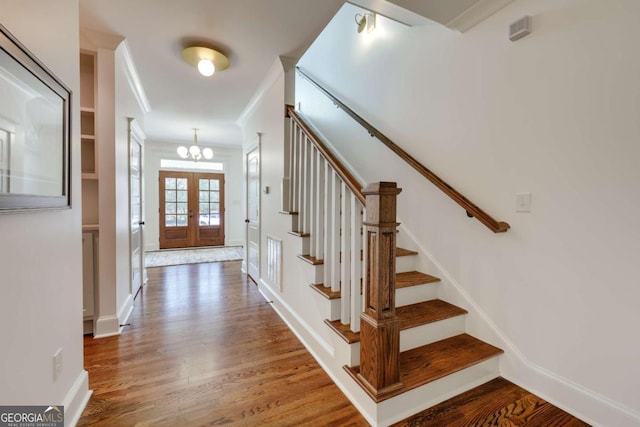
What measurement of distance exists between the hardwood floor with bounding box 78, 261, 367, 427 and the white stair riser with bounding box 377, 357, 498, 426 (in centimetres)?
16

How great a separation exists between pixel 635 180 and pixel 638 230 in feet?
0.78

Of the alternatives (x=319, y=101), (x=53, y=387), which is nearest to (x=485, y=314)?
(x=53, y=387)

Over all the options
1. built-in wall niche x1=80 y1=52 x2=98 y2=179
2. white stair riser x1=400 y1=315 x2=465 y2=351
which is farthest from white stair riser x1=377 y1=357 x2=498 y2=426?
built-in wall niche x1=80 y1=52 x2=98 y2=179

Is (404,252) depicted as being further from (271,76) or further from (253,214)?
(253,214)

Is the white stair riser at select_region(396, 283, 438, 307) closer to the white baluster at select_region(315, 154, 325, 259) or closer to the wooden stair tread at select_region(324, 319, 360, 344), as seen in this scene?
the wooden stair tread at select_region(324, 319, 360, 344)

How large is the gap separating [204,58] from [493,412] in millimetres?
3320

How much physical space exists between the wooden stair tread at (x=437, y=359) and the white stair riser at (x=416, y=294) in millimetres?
331

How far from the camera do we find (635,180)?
1329 millimetres

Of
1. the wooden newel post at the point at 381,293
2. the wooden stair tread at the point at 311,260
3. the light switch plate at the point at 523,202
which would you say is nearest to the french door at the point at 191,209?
the wooden stair tread at the point at 311,260

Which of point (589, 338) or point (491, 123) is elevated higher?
point (491, 123)

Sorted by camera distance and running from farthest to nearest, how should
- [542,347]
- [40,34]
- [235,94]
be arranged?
1. [235,94]
2. [542,347]
3. [40,34]

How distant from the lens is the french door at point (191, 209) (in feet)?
22.3

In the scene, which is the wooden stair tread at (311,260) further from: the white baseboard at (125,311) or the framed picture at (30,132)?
the white baseboard at (125,311)

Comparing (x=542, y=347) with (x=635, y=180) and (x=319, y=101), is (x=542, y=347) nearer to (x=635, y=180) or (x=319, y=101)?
(x=635, y=180)
